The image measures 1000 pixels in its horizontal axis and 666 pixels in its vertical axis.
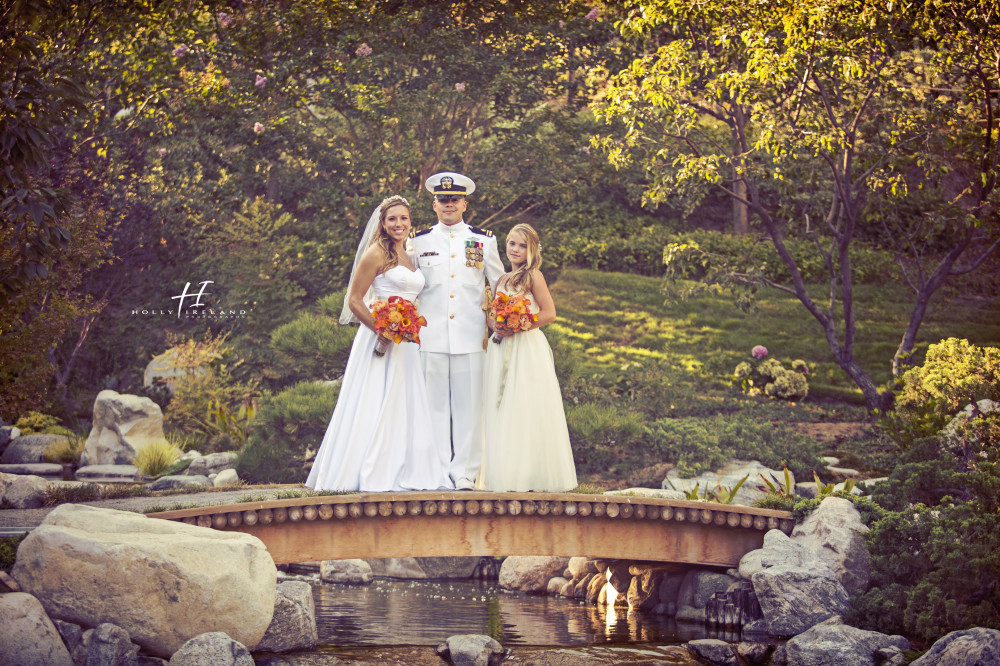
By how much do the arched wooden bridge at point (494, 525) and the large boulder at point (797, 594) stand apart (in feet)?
1.88

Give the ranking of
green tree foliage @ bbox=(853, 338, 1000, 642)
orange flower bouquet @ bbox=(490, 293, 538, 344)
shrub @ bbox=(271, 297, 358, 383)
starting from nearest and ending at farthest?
green tree foliage @ bbox=(853, 338, 1000, 642)
orange flower bouquet @ bbox=(490, 293, 538, 344)
shrub @ bbox=(271, 297, 358, 383)

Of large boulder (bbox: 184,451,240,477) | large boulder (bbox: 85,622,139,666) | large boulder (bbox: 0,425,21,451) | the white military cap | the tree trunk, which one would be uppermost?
the white military cap

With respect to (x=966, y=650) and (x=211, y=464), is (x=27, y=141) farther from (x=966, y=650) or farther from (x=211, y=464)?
(x=211, y=464)

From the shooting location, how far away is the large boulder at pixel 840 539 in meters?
8.08

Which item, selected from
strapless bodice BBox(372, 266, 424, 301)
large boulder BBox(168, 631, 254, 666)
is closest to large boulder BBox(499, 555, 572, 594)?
strapless bodice BBox(372, 266, 424, 301)

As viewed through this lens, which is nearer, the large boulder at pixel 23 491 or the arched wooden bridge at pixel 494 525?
the arched wooden bridge at pixel 494 525

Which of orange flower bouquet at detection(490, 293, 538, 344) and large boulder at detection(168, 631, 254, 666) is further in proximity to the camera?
orange flower bouquet at detection(490, 293, 538, 344)

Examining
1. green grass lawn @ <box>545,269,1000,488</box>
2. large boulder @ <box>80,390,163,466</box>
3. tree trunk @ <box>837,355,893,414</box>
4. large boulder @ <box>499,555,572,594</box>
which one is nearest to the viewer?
large boulder @ <box>499,555,572,594</box>

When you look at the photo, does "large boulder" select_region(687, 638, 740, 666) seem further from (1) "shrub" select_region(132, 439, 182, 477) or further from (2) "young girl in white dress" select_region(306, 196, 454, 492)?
(1) "shrub" select_region(132, 439, 182, 477)

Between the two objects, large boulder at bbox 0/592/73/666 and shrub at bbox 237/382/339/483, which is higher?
shrub at bbox 237/382/339/483

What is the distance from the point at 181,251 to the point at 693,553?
12.4m

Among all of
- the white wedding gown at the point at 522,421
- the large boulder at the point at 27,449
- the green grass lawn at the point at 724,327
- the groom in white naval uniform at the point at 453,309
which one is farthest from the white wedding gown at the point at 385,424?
the green grass lawn at the point at 724,327

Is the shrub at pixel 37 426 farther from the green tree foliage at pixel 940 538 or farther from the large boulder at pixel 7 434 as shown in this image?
the green tree foliage at pixel 940 538

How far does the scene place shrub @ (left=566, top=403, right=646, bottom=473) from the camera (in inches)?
469
